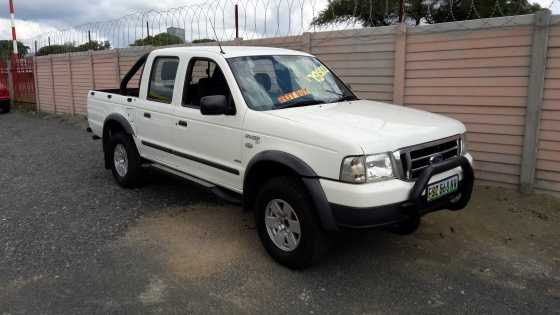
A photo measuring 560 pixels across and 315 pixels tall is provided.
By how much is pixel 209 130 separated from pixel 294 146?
115cm

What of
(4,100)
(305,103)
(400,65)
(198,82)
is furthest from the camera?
(4,100)

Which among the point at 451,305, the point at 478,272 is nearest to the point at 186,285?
the point at 451,305

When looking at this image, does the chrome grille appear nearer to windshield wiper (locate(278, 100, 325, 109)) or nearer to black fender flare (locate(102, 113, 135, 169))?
windshield wiper (locate(278, 100, 325, 109))

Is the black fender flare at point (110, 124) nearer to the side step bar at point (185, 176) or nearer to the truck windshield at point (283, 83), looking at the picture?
the side step bar at point (185, 176)

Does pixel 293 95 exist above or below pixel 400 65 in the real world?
below

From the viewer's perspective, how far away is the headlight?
3.38 metres

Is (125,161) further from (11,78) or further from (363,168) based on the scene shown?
(11,78)

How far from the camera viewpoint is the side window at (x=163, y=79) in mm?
5254

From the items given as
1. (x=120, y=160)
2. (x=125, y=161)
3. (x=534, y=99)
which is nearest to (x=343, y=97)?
(x=534, y=99)

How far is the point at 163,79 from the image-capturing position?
17.9ft

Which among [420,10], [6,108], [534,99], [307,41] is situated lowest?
[6,108]

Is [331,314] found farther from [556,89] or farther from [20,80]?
[20,80]

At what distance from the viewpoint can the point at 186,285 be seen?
3785 millimetres

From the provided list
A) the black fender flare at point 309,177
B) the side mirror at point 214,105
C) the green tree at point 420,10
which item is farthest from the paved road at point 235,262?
the green tree at point 420,10
